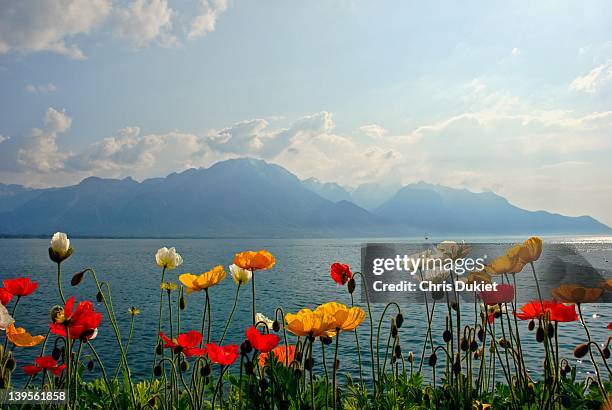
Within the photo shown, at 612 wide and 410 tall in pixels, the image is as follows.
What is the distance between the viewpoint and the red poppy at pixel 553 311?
272cm

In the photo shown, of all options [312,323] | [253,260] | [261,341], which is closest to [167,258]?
[253,260]

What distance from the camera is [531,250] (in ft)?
8.61

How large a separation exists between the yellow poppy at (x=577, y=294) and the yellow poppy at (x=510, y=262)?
0.23m

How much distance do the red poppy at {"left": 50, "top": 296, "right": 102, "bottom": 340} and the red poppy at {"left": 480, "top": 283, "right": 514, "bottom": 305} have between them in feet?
7.14

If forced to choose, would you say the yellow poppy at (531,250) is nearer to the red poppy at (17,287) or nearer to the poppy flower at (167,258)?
the poppy flower at (167,258)

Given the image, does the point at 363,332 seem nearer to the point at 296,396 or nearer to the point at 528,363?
the point at 528,363

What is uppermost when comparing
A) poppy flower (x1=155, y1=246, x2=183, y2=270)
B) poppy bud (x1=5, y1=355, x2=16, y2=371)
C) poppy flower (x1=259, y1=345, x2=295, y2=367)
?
poppy flower (x1=155, y1=246, x2=183, y2=270)

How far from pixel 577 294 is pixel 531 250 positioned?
30cm

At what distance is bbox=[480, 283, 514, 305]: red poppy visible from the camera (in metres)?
2.94

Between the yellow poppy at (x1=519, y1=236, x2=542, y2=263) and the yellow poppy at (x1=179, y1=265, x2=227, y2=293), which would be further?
the yellow poppy at (x1=179, y1=265, x2=227, y2=293)

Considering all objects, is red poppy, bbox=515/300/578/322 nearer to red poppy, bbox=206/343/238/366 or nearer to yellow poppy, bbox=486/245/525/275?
yellow poppy, bbox=486/245/525/275

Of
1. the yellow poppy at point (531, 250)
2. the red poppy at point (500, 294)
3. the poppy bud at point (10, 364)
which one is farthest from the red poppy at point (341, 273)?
the poppy bud at point (10, 364)

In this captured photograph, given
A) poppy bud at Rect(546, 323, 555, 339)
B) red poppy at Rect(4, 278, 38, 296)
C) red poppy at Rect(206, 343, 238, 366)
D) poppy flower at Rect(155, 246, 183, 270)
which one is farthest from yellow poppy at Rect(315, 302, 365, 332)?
poppy flower at Rect(155, 246, 183, 270)

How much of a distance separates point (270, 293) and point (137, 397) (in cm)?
3686
